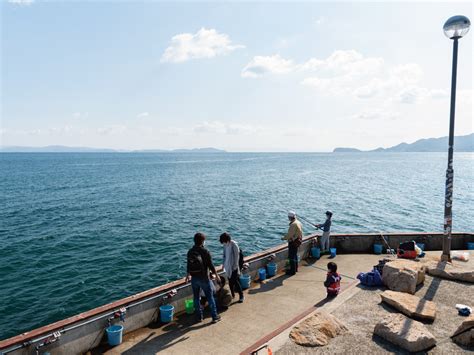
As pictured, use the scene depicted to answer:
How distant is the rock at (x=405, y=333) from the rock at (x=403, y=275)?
1.52 metres

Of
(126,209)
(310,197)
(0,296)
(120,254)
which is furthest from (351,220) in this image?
(0,296)

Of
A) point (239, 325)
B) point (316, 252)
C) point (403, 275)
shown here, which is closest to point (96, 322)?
point (239, 325)

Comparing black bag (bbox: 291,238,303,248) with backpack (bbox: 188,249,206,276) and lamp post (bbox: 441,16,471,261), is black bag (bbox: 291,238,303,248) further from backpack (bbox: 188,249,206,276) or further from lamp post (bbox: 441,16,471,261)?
lamp post (bbox: 441,16,471,261)

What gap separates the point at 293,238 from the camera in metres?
9.28

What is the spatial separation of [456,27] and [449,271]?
680 cm

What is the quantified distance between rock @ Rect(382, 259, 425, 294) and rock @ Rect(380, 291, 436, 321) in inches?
14.6

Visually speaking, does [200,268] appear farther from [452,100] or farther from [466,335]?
[452,100]

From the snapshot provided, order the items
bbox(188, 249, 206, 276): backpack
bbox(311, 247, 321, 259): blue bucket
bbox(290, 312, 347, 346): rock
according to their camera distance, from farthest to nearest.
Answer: bbox(311, 247, 321, 259): blue bucket < bbox(188, 249, 206, 276): backpack < bbox(290, 312, 347, 346): rock

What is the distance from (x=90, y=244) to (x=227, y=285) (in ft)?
55.6

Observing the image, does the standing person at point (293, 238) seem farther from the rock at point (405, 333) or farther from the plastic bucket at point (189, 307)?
the rock at point (405, 333)

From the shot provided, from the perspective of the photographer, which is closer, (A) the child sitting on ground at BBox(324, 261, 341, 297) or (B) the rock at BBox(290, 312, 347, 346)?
(B) the rock at BBox(290, 312, 347, 346)

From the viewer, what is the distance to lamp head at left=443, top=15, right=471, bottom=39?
8.51m

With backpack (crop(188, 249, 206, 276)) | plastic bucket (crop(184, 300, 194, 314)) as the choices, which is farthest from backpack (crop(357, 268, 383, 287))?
plastic bucket (crop(184, 300, 194, 314))

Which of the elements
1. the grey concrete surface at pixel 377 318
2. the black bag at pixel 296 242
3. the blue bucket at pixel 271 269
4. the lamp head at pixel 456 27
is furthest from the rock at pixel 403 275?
the lamp head at pixel 456 27
